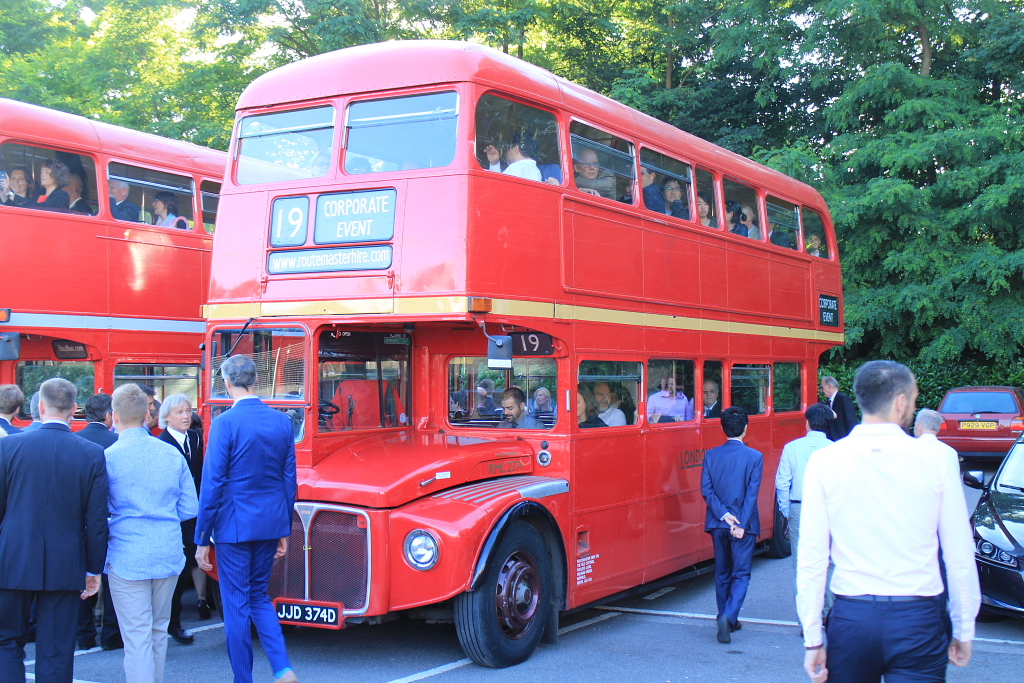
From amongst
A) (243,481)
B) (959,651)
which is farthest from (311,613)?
(959,651)

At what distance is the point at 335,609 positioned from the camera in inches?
240

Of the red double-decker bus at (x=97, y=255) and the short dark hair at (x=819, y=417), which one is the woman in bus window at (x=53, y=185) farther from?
the short dark hair at (x=819, y=417)

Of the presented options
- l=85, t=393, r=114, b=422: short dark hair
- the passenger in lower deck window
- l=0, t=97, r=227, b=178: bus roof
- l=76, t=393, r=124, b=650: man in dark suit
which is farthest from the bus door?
l=0, t=97, r=227, b=178: bus roof

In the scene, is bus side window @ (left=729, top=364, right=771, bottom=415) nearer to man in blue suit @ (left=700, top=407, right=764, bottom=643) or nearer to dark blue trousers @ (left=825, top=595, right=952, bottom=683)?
man in blue suit @ (left=700, top=407, right=764, bottom=643)

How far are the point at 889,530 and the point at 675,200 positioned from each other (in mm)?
5849

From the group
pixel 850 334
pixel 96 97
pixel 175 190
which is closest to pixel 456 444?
pixel 175 190

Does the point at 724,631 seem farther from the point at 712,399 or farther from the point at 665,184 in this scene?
the point at 665,184

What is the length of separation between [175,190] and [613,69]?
15.5 meters

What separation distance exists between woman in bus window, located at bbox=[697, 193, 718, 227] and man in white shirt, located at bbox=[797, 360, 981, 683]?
5.94 meters

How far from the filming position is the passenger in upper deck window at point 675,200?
8820 mm

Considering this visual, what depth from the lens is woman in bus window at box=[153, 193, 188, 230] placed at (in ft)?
35.3

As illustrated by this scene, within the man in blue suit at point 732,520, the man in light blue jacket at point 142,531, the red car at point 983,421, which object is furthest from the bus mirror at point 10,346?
the red car at point 983,421

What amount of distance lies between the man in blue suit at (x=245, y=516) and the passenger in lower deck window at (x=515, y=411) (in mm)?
2332

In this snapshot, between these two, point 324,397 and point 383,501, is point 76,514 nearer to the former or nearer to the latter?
point 383,501
